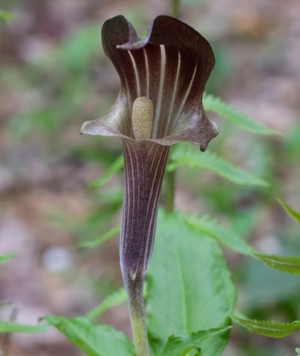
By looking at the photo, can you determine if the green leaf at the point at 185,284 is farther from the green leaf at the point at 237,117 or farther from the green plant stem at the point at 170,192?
the green leaf at the point at 237,117

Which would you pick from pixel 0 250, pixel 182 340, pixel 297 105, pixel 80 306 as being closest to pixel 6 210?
pixel 0 250

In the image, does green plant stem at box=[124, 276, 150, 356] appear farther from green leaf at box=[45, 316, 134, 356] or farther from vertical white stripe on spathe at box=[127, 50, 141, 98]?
vertical white stripe on spathe at box=[127, 50, 141, 98]

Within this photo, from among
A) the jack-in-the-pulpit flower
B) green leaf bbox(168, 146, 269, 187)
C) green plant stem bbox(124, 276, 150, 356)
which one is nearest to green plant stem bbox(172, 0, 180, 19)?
green leaf bbox(168, 146, 269, 187)

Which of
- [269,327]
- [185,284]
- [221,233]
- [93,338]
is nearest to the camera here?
[269,327]

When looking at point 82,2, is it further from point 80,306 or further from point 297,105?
point 80,306

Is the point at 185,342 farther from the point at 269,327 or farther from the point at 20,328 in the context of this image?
the point at 20,328

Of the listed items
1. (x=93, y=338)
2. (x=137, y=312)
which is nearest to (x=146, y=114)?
(x=137, y=312)

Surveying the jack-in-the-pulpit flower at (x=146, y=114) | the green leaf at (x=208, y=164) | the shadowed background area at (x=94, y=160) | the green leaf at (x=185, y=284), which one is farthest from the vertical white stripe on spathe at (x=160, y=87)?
the shadowed background area at (x=94, y=160)
